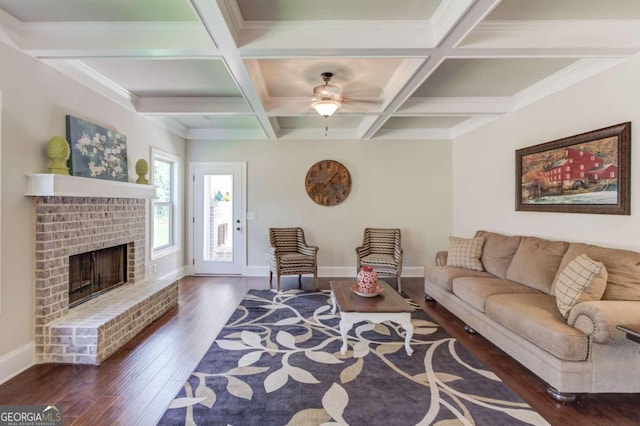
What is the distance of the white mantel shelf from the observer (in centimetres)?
249

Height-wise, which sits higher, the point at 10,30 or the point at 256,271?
the point at 10,30

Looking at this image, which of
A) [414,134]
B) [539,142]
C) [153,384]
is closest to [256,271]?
[153,384]

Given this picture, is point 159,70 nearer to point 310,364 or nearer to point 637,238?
point 310,364

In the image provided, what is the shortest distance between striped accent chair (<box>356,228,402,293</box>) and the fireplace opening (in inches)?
129

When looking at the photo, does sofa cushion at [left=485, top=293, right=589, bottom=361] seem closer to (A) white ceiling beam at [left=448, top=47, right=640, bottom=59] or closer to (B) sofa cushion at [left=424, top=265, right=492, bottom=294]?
(B) sofa cushion at [left=424, top=265, right=492, bottom=294]

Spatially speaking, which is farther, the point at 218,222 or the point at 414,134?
the point at 218,222

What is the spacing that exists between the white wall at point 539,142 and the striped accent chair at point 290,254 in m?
2.61

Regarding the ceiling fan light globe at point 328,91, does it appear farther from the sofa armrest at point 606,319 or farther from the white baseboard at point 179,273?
the white baseboard at point 179,273

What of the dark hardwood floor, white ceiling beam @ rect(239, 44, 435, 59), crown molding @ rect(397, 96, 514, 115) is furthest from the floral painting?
crown molding @ rect(397, 96, 514, 115)

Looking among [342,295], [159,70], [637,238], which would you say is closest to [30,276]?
[159,70]

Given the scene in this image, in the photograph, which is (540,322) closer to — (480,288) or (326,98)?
(480,288)

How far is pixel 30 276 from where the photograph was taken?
2.53 meters

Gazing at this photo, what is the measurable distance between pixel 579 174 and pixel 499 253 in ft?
3.79

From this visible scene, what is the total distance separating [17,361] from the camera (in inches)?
94.6
